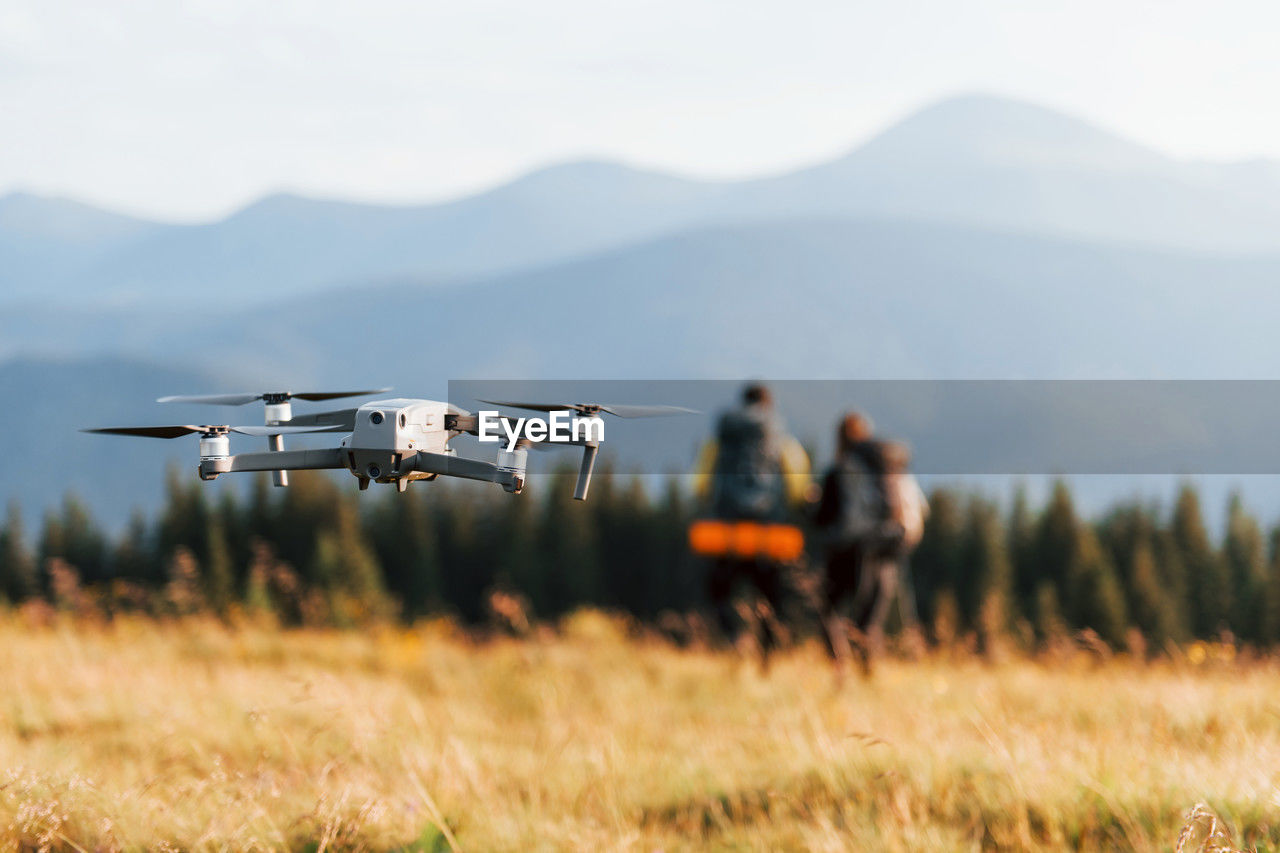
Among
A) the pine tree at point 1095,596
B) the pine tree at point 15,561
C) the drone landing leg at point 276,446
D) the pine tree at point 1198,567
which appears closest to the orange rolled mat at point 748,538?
the drone landing leg at point 276,446

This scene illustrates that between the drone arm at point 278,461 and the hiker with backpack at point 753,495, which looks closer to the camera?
the drone arm at point 278,461

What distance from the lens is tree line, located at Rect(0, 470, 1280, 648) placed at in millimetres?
62219

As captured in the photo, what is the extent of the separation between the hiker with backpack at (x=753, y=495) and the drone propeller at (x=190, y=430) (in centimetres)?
567

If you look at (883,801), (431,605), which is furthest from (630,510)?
(883,801)

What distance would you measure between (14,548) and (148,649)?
190 ft

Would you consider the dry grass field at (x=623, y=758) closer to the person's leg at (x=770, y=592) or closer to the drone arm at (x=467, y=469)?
the person's leg at (x=770, y=592)

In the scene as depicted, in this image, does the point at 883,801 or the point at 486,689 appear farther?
the point at 486,689

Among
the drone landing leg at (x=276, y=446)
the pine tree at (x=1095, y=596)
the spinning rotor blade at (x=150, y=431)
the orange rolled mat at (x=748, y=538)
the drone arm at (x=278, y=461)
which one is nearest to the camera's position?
the spinning rotor blade at (x=150, y=431)

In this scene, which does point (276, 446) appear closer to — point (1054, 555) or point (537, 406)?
point (537, 406)

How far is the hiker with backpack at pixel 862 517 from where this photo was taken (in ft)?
29.0

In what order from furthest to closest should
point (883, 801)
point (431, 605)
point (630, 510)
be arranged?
point (630, 510), point (431, 605), point (883, 801)

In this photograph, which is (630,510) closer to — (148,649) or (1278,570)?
(1278,570)

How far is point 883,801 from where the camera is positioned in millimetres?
4520

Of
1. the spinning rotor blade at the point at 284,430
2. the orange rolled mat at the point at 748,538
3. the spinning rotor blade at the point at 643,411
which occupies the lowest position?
the orange rolled mat at the point at 748,538
